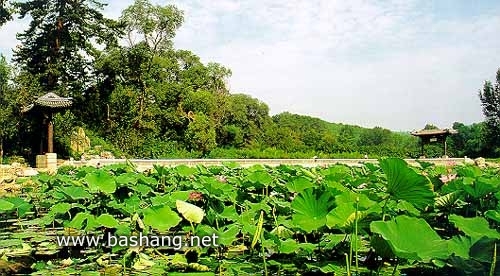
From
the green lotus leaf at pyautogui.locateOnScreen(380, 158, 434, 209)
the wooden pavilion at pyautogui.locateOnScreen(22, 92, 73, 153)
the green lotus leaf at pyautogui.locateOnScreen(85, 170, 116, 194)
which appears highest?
the wooden pavilion at pyautogui.locateOnScreen(22, 92, 73, 153)

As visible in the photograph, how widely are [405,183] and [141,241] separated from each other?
1859 mm

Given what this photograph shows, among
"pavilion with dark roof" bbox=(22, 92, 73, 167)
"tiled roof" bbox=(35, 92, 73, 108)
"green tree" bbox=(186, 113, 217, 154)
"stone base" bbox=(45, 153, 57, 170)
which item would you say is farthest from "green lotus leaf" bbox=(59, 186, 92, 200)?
"green tree" bbox=(186, 113, 217, 154)

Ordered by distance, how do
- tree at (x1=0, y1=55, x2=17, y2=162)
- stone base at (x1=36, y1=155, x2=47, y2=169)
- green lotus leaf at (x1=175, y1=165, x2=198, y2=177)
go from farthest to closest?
tree at (x1=0, y1=55, x2=17, y2=162), stone base at (x1=36, y1=155, x2=47, y2=169), green lotus leaf at (x1=175, y1=165, x2=198, y2=177)

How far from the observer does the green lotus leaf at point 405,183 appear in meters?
2.09

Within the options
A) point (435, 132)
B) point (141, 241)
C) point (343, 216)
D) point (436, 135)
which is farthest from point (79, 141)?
point (343, 216)

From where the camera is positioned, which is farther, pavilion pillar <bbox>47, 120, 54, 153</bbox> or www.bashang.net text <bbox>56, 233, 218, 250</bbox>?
pavilion pillar <bbox>47, 120, 54, 153</bbox>

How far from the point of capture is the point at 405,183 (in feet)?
7.11

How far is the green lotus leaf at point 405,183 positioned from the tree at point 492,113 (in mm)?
32055

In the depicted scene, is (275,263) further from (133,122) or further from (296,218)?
(133,122)

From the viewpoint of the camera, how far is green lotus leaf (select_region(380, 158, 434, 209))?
6.87 feet

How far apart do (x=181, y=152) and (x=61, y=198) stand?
20.7m

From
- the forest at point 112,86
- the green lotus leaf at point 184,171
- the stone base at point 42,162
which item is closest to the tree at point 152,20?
the forest at point 112,86

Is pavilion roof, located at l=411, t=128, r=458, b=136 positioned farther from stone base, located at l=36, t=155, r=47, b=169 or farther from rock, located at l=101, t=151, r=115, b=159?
stone base, located at l=36, t=155, r=47, b=169

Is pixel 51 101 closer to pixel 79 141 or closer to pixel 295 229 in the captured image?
pixel 79 141
